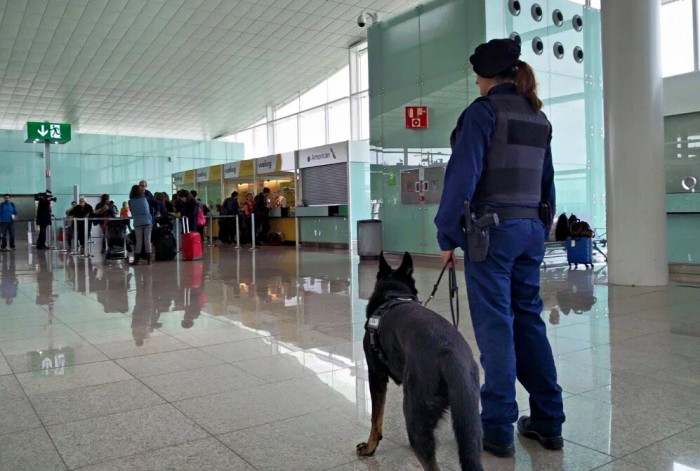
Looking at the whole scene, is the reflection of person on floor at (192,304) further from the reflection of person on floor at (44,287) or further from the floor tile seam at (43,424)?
the floor tile seam at (43,424)

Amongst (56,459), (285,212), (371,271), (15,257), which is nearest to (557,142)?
(371,271)

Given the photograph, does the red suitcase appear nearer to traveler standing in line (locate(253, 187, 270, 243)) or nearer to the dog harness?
traveler standing in line (locate(253, 187, 270, 243))

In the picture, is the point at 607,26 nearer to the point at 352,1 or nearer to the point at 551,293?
the point at 551,293

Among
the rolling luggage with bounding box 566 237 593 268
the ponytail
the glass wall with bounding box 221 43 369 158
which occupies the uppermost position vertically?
the glass wall with bounding box 221 43 369 158

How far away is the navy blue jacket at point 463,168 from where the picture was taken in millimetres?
2521

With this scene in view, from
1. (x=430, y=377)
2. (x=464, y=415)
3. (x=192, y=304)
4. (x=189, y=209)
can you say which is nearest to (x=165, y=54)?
(x=189, y=209)

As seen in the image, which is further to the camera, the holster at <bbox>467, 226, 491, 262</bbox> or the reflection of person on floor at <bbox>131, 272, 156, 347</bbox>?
the reflection of person on floor at <bbox>131, 272, 156, 347</bbox>

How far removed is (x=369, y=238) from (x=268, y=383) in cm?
958

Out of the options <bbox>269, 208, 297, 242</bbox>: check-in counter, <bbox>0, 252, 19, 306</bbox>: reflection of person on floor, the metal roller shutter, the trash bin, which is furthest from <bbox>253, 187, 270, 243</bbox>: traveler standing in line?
<bbox>0, 252, 19, 306</bbox>: reflection of person on floor

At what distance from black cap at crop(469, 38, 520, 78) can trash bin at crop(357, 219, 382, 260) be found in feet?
34.6

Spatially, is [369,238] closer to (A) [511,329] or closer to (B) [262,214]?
(B) [262,214]

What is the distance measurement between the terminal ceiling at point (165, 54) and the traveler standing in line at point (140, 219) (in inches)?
341

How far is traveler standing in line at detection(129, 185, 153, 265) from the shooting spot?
39.3 feet

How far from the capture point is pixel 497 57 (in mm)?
2643
